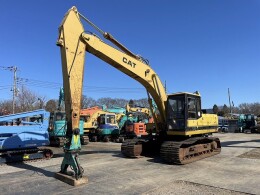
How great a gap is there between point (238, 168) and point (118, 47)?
6425 millimetres

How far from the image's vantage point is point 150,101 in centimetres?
1440

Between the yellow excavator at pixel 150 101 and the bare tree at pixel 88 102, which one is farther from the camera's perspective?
the bare tree at pixel 88 102

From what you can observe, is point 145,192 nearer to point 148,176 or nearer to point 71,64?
point 148,176

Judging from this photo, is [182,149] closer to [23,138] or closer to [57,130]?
[23,138]

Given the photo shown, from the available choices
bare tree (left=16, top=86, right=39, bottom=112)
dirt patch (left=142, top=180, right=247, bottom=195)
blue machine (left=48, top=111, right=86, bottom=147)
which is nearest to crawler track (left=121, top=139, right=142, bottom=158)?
dirt patch (left=142, top=180, right=247, bottom=195)

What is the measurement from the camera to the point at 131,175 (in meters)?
9.94

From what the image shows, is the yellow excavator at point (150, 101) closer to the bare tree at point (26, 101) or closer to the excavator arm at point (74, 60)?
the excavator arm at point (74, 60)

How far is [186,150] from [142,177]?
11.2 ft

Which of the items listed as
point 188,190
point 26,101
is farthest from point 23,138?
point 26,101

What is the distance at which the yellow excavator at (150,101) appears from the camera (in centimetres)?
948

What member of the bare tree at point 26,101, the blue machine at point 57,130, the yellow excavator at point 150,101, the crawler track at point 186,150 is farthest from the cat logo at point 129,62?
the bare tree at point 26,101

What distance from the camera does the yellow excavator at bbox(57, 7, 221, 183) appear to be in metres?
9.48

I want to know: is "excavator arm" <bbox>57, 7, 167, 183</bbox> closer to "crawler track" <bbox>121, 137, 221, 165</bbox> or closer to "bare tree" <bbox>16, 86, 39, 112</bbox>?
"crawler track" <bbox>121, 137, 221, 165</bbox>

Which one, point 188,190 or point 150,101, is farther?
point 150,101
